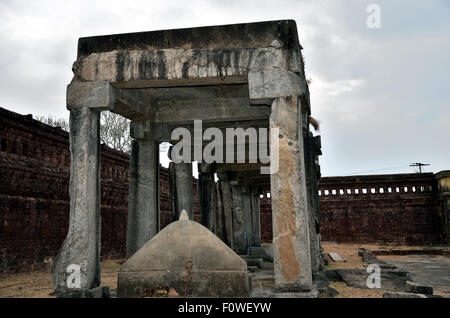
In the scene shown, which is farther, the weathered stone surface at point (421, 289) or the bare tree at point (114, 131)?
the bare tree at point (114, 131)

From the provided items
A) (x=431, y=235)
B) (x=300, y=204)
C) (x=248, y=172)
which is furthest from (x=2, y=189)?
(x=431, y=235)

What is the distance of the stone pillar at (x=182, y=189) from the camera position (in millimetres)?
8672

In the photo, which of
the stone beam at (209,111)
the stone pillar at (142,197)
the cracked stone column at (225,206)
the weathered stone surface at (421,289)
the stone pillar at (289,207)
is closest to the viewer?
the stone pillar at (289,207)

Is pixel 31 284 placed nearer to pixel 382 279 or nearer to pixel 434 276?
pixel 382 279

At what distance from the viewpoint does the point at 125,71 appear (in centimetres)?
554

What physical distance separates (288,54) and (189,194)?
14.6ft

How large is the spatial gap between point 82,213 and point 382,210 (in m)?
15.9

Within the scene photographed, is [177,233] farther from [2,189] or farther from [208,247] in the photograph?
[2,189]

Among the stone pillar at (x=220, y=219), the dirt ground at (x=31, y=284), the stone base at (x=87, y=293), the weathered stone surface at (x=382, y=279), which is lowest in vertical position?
the weathered stone surface at (x=382, y=279)

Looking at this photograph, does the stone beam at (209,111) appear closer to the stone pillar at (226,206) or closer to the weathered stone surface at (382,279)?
the weathered stone surface at (382,279)

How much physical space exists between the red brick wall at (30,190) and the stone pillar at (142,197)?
2333 mm

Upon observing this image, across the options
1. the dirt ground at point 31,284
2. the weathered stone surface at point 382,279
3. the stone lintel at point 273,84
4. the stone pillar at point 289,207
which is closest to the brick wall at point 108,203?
the dirt ground at point 31,284

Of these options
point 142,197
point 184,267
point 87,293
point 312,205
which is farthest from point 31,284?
point 312,205

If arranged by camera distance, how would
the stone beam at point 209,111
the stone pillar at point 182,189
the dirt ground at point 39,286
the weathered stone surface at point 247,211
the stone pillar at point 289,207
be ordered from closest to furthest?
the stone pillar at point 289,207, the dirt ground at point 39,286, the stone beam at point 209,111, the stone pillar at point 182,189, the weathered stone surface at point 247,211
